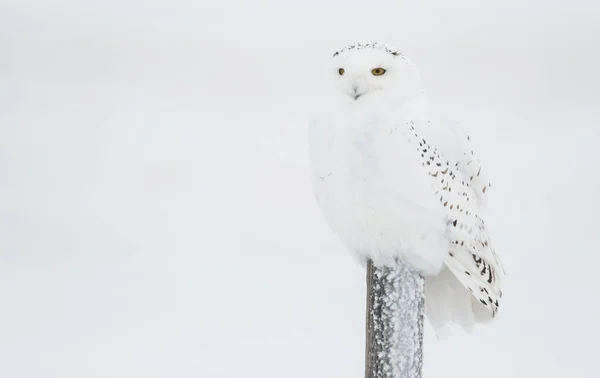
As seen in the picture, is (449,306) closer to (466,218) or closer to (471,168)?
(466,218)

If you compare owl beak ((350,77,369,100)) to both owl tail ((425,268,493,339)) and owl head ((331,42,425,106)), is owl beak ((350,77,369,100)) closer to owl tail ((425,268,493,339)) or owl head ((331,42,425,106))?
owl head ((331,42,425,106))

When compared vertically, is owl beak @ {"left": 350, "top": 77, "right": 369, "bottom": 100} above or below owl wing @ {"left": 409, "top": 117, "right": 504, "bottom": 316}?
above

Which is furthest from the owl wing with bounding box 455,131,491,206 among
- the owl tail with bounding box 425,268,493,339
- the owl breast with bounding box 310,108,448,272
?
the owl tail with bounding box 425,268,493,339

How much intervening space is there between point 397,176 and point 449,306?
888 mm

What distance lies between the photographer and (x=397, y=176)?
3.11m

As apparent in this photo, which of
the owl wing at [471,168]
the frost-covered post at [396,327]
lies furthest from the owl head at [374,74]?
the frost-covered post at [396,327]

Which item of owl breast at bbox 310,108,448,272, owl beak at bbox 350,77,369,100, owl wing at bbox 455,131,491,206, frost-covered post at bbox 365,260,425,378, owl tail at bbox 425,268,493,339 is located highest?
owl beak at bbox 350,77,369,100

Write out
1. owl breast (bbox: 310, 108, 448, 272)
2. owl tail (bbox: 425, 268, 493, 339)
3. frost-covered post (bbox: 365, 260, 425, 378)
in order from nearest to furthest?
1. owl breast (bbox: 310, 108, 448, 272)
2. frost-covered post (bbox: 365, 260, 425, 378)
3. owl tail (bbox: 425, 268, 493, 339)

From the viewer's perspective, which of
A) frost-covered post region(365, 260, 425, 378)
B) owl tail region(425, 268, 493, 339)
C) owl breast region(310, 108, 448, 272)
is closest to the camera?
owl breast region(310, 108, 448, 272)

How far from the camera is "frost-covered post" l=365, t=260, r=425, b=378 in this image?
3217mm

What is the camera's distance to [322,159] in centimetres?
326

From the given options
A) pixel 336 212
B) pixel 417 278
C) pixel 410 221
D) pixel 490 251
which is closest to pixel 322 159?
pixel 336 212

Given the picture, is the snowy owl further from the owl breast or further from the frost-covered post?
the frost-covered post

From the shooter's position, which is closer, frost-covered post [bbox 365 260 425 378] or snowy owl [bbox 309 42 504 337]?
snowy owl [bbox 309 42 504 337]
